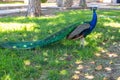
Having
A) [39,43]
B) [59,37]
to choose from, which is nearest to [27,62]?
[39,43]

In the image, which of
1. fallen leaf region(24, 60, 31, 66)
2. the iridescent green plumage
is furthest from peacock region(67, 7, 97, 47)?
fallen leaf region(24, 60, 31, 66)

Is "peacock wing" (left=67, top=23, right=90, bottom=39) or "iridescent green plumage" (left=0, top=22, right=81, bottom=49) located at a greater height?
"peacock wing" (left=67, top=23, right=90, bottom=39)

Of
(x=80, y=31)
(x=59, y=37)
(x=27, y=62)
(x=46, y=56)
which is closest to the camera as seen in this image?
(x=27, y=62)

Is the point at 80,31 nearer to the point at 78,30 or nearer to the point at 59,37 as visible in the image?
the point at 78,30

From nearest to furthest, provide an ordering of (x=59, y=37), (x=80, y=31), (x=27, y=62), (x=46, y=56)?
(x=27, y=62), (x=46, y=56), (x=80, y=31), (x=59, y=37)

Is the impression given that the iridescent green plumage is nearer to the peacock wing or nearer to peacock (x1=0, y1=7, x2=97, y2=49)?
peacock (x1=0, y1=7, x2=97, y2=49)

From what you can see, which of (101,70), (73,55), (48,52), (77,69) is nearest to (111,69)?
(101,70)

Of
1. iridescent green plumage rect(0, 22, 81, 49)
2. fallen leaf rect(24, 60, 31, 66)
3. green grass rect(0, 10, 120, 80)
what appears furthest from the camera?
iridescent green plumage rect(0, 22, 81, 49)

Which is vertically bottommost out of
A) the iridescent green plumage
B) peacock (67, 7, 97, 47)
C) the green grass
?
the green grass

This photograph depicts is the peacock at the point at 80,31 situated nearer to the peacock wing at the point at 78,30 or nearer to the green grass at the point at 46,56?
the peacock wing at the point at 78,30

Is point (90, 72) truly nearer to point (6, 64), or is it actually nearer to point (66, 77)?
point (66, 77)

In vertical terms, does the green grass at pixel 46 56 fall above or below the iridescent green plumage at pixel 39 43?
below

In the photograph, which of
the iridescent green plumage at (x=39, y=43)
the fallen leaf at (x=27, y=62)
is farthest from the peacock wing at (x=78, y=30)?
the fallen leaf at (x=27, y=62)

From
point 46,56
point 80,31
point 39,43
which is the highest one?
point 80,31
